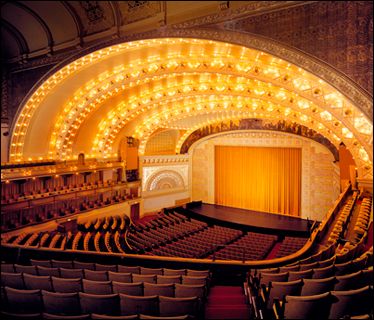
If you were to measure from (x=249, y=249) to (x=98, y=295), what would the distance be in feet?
26.2

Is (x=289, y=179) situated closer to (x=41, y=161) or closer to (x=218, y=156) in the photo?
(x=218, y=156)

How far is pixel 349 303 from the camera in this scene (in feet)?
11.7

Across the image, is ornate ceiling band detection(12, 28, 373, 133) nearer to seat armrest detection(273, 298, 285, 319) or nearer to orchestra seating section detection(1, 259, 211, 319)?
seat armrest detection(273, 298, 285, 319)

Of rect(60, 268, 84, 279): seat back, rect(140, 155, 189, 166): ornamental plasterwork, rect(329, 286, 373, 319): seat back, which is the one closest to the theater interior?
rect(329, 286, 373, 319): seat back

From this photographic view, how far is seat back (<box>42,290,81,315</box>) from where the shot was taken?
395 cm

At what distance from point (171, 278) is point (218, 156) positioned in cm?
1814

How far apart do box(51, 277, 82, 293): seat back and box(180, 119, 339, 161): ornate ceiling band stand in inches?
628

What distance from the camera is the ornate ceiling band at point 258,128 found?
17.9 meters

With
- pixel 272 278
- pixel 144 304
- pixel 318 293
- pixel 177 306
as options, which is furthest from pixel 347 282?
pixel 144 304

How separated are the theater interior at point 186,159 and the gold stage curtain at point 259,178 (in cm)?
10

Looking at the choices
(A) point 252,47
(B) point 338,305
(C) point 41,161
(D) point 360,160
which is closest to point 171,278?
(B) point 338,305

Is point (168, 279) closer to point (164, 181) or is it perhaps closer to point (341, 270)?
point (341, 270)

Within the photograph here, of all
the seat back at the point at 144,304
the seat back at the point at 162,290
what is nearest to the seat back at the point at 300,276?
the seat back at the point at 162,290

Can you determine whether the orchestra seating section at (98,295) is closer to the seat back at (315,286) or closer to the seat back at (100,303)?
the seat back at (100,303)
